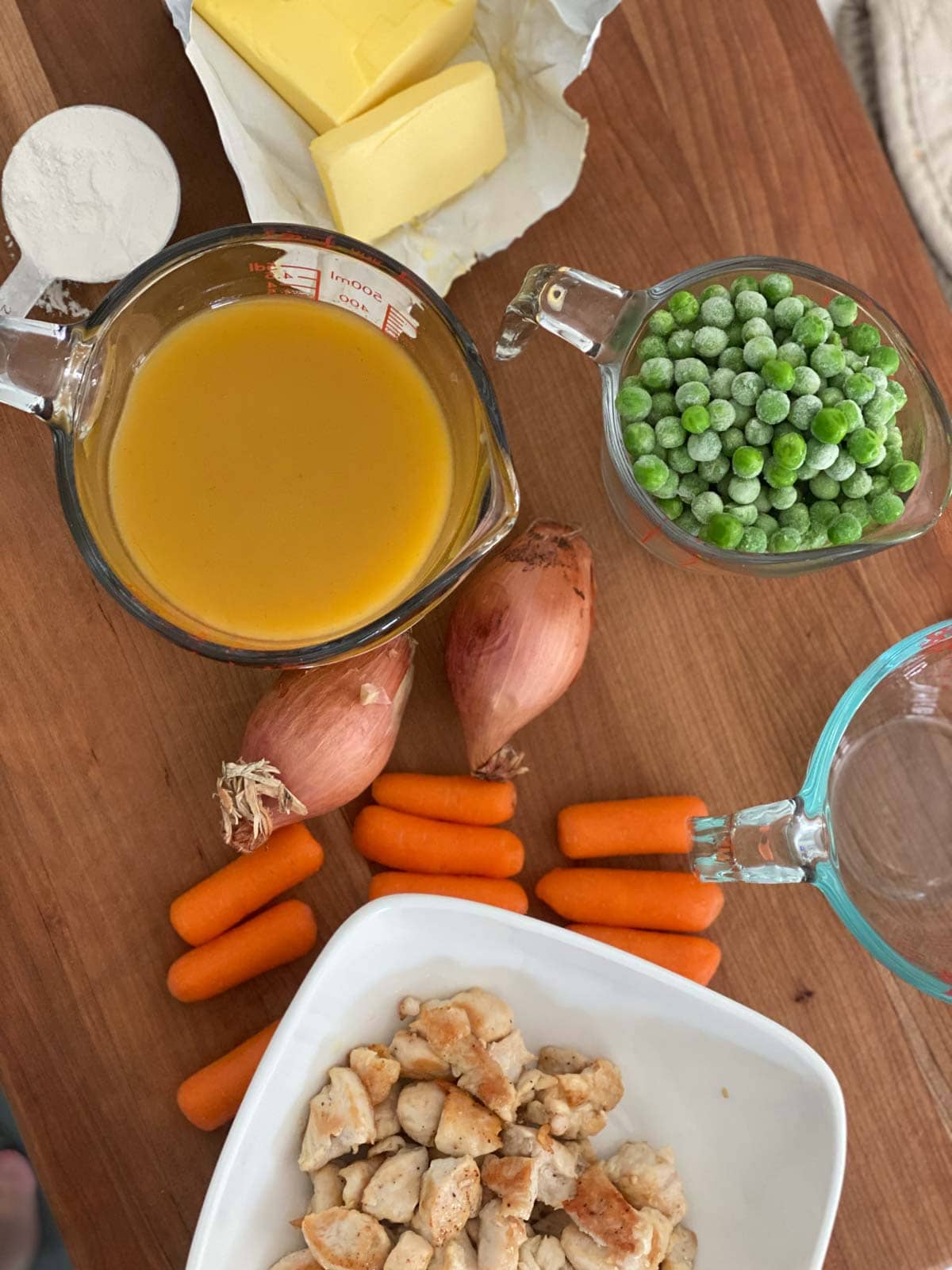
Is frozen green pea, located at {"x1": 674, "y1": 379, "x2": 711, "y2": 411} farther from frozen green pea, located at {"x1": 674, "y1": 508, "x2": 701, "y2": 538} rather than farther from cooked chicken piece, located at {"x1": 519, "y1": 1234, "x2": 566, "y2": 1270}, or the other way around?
cooked chicken piece, located at {"x1": 519, "y1": 1234, "x2": 566, "y2": 1270}

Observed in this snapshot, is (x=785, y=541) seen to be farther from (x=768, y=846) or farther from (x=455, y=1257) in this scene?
(x=455, y=1257)

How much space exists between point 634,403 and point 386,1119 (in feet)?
2.34

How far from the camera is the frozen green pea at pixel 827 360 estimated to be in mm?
909

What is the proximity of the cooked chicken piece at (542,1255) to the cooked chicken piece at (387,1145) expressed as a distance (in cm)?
15

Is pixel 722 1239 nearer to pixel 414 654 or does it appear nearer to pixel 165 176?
pixel 414 654

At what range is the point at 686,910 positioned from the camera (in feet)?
3.68

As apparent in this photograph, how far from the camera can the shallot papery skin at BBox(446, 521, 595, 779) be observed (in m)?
1.07

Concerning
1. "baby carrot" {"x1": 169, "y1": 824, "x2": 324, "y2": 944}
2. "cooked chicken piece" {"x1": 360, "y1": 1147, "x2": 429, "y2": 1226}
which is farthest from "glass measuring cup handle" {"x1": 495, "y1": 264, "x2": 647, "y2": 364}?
"cooked chicken piece" {"x1": 360, "y1": 1147, "x2": 429, "y2": 1226}

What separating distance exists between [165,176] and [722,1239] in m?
1.18

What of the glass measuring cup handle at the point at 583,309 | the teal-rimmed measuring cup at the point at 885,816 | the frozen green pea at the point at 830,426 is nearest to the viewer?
the frozen green pea at the point at 830,426

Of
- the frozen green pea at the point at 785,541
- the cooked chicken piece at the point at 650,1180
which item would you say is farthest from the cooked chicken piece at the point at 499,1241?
the frozen green pea at the point at 785,541

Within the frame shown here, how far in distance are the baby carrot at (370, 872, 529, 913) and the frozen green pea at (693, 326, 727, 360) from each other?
22.3 inches

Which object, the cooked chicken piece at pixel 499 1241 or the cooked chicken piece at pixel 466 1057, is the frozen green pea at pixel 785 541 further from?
the cooked chicken piece at pixel 499 1241

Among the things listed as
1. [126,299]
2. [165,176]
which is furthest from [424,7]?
[126,299]
